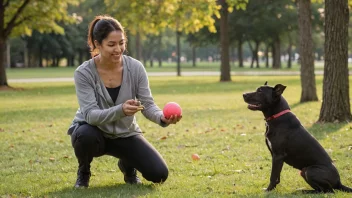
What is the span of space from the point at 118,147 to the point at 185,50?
5294 inches

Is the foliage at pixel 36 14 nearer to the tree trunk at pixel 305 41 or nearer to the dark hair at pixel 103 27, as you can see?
the tree trunk at pixel 305 41

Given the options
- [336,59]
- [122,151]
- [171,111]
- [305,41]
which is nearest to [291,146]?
[171,111]

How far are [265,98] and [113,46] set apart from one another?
1.75 meters

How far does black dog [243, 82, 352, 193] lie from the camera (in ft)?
19.1

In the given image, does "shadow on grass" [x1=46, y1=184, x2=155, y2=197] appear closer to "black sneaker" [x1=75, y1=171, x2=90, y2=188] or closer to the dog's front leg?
"black sneaker" [x1=75, y1=171, x2=90, y2=188]

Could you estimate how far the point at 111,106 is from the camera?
21.4ft

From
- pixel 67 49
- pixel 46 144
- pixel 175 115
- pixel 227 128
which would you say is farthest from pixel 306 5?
pixel 67 49

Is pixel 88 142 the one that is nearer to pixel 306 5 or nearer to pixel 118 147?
pixel 118 147

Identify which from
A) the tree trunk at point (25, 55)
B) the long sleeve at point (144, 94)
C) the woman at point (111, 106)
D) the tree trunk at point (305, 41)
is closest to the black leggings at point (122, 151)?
the woman at point (111, 106)

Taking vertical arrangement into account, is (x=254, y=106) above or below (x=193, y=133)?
above

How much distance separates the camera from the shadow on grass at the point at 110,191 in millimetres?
6161

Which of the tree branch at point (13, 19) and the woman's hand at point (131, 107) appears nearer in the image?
the woman's hand at point (131, 107)

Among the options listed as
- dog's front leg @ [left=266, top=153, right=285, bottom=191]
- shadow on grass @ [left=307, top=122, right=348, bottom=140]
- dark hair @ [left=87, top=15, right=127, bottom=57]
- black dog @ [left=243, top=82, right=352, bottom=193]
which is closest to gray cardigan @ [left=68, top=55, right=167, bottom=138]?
dark hair @ [left=87, top=15, right=127, bottom=57]

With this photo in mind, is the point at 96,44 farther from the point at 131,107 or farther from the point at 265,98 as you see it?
the point at 265,98
